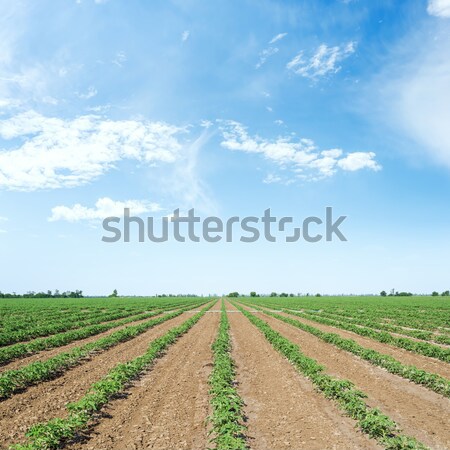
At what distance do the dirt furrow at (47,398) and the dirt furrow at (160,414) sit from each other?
1527 millimetres

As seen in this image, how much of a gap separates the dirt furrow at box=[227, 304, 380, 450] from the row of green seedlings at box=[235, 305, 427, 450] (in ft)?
0.75

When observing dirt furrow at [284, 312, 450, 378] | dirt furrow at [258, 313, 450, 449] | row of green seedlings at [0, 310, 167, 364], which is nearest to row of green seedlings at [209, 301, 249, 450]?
dirt furrow at [258, 313, 450, 449]

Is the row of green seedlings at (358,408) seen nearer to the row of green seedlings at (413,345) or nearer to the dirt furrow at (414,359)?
the dirt furrow at (414,359)

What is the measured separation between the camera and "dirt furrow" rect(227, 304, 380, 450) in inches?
305

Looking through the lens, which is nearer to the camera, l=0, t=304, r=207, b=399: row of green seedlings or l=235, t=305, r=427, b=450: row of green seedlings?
l=235, t=305, r=427, b=450: row of green seedlings

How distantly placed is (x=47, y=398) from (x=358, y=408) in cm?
895

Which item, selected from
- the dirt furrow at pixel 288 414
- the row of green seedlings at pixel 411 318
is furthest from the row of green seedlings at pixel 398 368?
the row of green seedlings at pixel 411 318

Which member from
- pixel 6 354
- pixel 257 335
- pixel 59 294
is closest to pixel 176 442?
pixel 6 354

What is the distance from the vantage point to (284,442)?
7.79 meters

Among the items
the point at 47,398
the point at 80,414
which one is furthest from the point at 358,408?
the point at 47,398

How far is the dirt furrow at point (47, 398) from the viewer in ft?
27.7

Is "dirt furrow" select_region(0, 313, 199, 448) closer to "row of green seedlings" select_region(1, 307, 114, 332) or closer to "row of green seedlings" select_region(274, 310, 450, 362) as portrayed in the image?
"row of green seedlings" select_region(274, 310, 450, 362)

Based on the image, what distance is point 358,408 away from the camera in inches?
355

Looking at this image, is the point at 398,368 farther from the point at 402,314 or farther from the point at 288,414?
the point at 402,314
